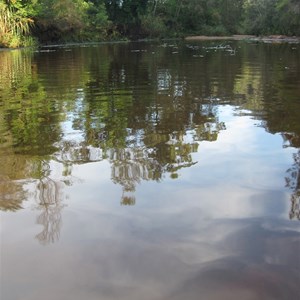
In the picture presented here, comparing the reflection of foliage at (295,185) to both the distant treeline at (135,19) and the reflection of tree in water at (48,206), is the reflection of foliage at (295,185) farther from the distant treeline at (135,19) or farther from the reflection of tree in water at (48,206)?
the distant treeline at (135,19)

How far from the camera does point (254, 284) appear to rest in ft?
9.82

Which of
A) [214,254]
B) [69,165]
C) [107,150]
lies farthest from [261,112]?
[214,254]

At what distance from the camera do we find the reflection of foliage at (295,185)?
13.4 feet

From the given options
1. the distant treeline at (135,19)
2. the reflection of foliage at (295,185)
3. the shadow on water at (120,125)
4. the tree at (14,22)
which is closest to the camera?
the reflection of foliage at (295,185)

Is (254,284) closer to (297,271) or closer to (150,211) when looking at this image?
(297,271)

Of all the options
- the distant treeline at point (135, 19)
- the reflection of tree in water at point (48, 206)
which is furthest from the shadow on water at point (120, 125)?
the distant treeline at point (135, 19)

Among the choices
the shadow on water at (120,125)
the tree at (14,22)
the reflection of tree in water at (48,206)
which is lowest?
the reflection of tree in water at (48,206)

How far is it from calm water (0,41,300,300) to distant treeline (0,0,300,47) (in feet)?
112

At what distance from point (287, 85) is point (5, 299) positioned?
10.8 meters

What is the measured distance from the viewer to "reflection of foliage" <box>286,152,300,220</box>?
410 centimetres

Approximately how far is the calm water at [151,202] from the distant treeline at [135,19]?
3410 centimetres

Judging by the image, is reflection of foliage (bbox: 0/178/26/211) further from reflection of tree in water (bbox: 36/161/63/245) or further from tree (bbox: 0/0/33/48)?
tree (bbox: 0/0/33/48)

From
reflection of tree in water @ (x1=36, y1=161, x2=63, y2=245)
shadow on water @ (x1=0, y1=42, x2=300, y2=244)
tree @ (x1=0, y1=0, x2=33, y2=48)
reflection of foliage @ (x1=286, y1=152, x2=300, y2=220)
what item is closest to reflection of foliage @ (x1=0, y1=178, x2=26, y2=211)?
shadow on water @ (x1=0, y1=42, x2=300, y2=244)

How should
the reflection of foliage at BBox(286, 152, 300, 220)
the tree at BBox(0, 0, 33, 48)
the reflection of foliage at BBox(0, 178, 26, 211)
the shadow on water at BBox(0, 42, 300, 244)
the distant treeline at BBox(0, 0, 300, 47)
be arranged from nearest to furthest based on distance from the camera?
the reflection of foliage at BBox(286, 152, 300, 220) < the reflection of foliage at BBox(0, 178, 26, 211) < the shadow on water at BBox(0, 42, 300, 244) < the tree at BBox(0, 0, 33, 48) < the distant treeline at BBox(0, 0, 300, 47)
